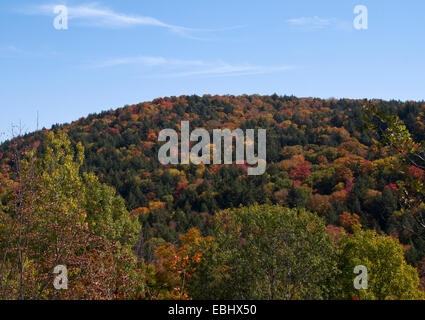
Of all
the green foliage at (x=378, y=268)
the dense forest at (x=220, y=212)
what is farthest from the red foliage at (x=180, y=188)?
the green foliage at (x=378, y=268)

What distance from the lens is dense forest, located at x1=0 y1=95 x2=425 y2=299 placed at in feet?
33.2

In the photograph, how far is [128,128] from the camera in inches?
6969

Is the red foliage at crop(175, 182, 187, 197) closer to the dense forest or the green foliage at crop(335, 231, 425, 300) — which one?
the dense forest

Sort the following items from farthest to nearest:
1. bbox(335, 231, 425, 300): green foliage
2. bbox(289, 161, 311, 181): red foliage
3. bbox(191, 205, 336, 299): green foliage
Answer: bbox(289, 161, 311, 181): red foliage → bbox(335, 231, 425, 300): green foliage → bbox(191, 205, 336, 299): green foliage

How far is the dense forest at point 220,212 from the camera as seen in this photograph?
10.1m

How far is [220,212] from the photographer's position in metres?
28.1

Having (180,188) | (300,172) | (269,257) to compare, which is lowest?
(269,257)

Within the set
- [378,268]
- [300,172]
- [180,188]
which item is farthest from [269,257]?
[180,188]

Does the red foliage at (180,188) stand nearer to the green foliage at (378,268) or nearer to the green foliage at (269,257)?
the green foliage at (378,268)

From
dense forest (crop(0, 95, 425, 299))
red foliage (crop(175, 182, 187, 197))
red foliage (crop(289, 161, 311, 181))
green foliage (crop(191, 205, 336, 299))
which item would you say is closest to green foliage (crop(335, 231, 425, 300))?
dense forest (crop(0, 95, 425, 299))

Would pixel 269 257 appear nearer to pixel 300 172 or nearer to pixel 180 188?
pixel 300 172

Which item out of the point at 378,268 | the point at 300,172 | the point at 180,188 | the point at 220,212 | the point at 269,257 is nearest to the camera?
the point at 269,257
